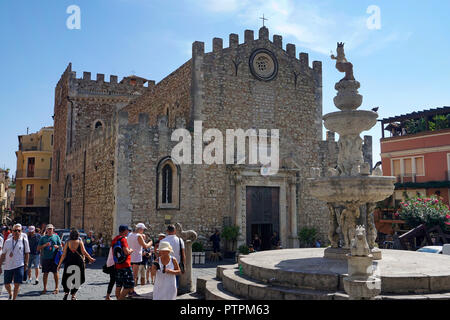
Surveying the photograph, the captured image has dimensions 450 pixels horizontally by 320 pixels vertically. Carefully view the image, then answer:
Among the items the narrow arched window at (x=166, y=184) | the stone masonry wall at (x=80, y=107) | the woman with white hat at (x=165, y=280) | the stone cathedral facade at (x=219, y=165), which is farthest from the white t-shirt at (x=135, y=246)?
the stone masonry wall at (x=80, y=107)

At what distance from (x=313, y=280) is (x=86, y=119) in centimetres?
2712

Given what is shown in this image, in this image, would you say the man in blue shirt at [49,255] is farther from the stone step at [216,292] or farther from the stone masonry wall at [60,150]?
the stone masonry wall at [60,150]

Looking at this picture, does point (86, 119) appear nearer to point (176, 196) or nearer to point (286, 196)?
point (176, 196)

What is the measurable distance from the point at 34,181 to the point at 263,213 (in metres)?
32.0

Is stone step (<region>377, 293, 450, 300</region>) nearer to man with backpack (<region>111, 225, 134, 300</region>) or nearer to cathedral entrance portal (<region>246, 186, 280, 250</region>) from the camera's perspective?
man with backpack (<region>111, 225, 134, 300</region>)

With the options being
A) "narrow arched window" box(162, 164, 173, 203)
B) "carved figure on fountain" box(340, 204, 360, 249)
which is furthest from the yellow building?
"carved figure on fountain" box(340, 204, 360, 249)

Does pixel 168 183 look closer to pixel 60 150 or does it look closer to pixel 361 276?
pixel 361 276

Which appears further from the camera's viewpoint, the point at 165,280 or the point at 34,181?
the point at 34,181

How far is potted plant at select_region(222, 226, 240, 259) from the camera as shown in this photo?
1841 cm

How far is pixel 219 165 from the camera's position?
1906 cm

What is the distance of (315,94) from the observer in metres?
22.3

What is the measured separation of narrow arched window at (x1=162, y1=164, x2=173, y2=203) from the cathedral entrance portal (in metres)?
3.84

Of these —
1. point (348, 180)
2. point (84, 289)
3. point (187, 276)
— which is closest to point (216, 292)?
point (187, 276)
